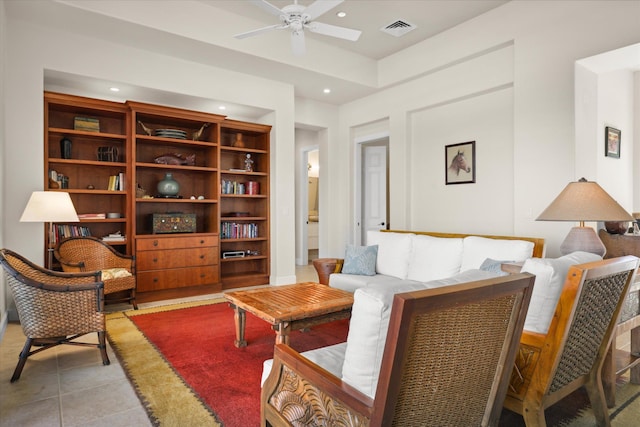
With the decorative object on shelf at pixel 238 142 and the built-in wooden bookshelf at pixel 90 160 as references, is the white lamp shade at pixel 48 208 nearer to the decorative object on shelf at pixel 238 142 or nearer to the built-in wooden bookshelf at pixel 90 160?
the built-in wooden bookshelf at pixel 90 160

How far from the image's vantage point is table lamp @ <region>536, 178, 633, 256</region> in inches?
94.6

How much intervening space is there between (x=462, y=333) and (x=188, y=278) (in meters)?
4.28

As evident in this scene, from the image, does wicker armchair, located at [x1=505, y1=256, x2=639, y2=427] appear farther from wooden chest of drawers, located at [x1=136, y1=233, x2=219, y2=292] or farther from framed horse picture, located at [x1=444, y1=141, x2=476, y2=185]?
wooden chest of drawers, located at [x1=136, y1=233, x2=219, y2=292]

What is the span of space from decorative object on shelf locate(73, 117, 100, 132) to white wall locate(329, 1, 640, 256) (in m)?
3.89

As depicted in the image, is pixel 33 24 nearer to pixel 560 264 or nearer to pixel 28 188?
pixel 28 188

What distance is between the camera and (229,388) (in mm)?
2340

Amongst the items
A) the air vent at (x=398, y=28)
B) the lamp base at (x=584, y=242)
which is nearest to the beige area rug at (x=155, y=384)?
the lamp base at (x=584, y=242)

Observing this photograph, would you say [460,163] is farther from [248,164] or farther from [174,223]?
[174,223]

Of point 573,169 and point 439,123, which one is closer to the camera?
point 573,169

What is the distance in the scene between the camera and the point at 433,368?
109 centimetres

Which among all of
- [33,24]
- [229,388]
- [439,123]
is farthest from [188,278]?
[439,123]

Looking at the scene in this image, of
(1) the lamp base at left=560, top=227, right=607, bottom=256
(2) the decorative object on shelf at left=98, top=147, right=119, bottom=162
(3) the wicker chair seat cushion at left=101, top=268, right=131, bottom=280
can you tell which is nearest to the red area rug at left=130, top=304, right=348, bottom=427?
(3) the wicker chair seat cushion at left=101, top=268, right=131, bottom=280

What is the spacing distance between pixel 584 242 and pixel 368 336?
88.2 inches

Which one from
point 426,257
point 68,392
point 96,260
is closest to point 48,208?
point 96,260
